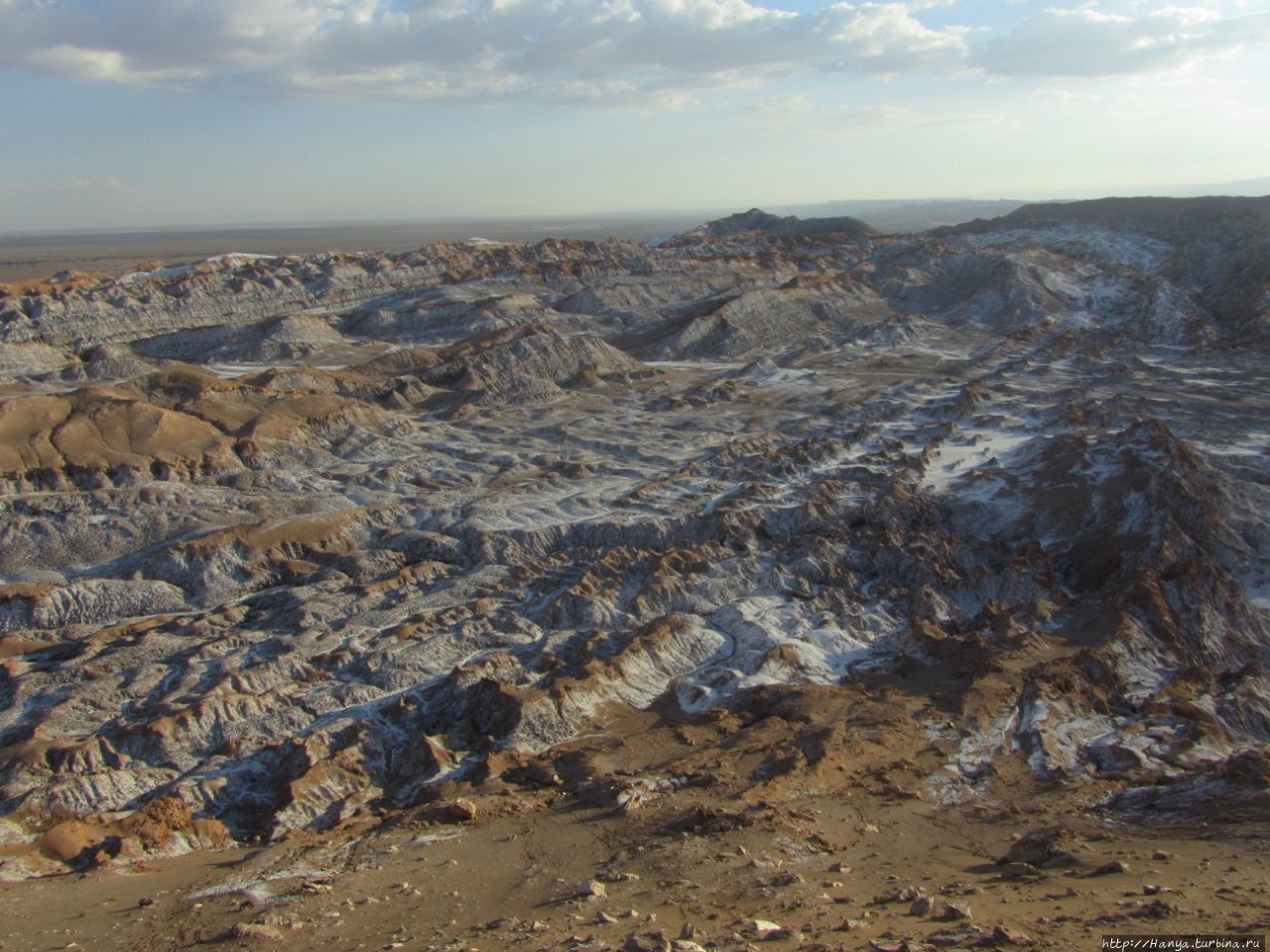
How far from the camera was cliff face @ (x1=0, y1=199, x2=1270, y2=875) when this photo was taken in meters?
18.6

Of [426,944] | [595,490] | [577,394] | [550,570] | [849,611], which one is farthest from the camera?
[577,394]

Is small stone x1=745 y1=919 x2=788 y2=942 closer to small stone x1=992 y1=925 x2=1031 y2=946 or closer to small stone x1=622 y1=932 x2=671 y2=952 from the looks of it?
small stone x1=622 y1=932 x2=671 y2=952

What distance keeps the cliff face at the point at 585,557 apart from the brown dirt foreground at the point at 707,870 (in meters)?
1.34

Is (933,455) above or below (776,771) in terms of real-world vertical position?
above

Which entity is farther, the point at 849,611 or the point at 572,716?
the point at 849,611

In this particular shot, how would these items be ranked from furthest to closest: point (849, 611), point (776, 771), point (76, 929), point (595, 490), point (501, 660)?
point (595, 490) < point (849, 611) < point (501, 660) < point (776, 771) < point (76, 929)

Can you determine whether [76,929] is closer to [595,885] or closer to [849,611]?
[595,885]

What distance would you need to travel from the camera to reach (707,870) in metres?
13.4

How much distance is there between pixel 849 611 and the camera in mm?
24203

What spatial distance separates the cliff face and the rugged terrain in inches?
4.9

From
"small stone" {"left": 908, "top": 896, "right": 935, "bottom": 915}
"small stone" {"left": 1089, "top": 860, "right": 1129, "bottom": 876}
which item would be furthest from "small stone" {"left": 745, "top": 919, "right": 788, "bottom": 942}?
"small stone" {"left": 1089, "top": 860, "right": 1129, "bottom": 876}

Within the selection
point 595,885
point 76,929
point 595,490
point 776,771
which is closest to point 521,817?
point 595,885

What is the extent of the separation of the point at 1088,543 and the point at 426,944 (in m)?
21.9

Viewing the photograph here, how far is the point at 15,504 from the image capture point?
28328 mm
